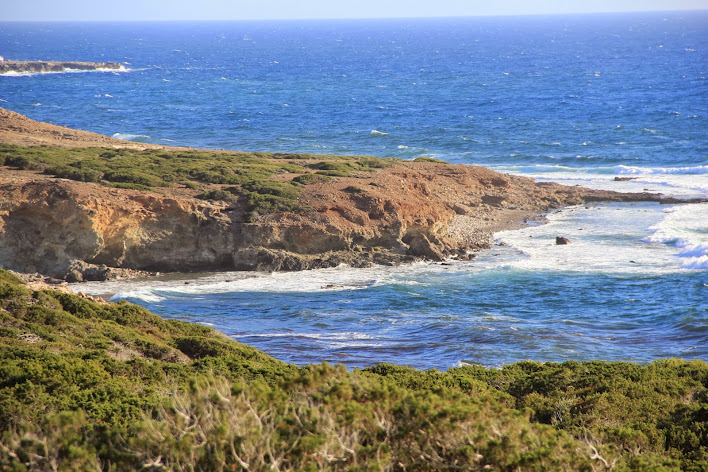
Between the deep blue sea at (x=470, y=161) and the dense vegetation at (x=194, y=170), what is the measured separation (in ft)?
16.7

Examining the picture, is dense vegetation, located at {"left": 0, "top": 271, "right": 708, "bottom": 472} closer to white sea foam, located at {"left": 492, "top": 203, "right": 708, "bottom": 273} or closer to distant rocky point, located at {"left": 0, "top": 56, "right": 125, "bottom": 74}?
white sea foam, located at {"left": 492, "top": 203, "right": 708, "bottom": 273}

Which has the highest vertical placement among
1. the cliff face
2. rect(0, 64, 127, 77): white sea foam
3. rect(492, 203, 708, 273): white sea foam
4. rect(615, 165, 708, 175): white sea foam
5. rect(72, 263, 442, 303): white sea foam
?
rect(0, 64, 127, 77): white sea foam

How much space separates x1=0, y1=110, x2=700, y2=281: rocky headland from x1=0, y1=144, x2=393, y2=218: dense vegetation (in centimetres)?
13

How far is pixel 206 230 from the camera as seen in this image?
102 feet

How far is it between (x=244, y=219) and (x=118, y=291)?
6799 mm

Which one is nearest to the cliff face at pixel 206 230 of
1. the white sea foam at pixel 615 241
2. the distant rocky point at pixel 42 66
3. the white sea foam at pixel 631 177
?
the white sea foam at pixel 615 241

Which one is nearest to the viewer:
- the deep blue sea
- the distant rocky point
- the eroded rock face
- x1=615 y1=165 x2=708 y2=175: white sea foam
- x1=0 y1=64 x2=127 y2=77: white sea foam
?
the deep blue sea

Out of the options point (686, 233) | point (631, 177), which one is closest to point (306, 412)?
point (686, 233)

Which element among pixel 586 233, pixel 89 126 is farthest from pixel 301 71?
pixel 586 233

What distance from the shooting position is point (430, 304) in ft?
89.9

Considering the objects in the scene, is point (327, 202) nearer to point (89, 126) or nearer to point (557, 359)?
point (557, 359)

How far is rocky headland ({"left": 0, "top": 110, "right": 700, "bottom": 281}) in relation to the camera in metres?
28.7

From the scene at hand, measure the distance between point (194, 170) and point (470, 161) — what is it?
30450 millimetres

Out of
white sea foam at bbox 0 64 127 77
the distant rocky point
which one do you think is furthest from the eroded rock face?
the distant rocky point
